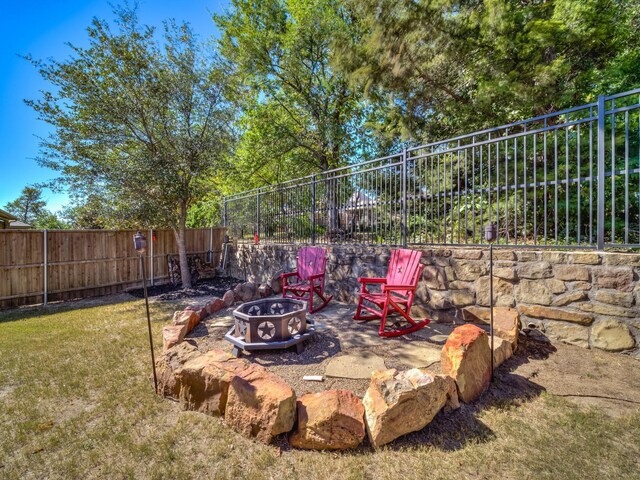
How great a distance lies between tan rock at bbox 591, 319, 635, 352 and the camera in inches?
92.1

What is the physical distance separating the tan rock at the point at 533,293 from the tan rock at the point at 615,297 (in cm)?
34

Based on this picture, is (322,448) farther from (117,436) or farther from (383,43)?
(383,43)

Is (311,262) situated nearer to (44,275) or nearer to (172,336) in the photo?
(172,336)

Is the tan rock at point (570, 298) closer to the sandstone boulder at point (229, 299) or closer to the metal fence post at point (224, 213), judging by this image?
the sandstone boulder at point (229, 299)

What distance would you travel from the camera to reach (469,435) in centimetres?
162

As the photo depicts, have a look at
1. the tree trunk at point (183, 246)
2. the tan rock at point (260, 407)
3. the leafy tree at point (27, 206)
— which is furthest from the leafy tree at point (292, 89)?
the leafy tree at point (27, 206)

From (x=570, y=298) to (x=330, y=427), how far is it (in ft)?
8.13

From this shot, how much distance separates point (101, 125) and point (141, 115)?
0.79 meters

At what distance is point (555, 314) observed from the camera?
2.65 meters

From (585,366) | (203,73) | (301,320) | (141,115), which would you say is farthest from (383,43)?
(585,366)

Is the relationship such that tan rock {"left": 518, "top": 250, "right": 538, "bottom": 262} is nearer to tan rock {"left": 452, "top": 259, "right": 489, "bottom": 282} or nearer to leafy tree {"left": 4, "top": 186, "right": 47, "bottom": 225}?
tan rock {"left": 452, "top": 259, "right": 489, "bottom": 282}

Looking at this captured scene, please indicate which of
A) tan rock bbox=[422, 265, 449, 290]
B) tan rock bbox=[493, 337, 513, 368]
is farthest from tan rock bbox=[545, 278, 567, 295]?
tan rock bbox=[422, 265, 449, 290]

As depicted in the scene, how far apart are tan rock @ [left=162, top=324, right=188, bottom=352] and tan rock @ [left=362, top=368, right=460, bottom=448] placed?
200 cm

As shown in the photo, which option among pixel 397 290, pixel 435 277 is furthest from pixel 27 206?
pixel 435 277
